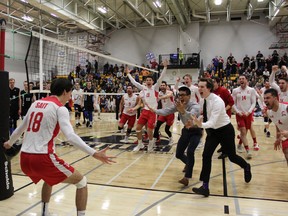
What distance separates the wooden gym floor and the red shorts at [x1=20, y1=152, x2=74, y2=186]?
40.0 inches

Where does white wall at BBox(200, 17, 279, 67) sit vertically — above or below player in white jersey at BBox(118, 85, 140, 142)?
above

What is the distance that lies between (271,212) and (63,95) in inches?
118

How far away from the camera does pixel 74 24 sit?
783 inches

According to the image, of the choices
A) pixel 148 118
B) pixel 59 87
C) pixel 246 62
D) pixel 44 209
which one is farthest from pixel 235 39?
pixel 44 209

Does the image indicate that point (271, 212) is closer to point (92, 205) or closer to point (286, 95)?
point (92, 205)

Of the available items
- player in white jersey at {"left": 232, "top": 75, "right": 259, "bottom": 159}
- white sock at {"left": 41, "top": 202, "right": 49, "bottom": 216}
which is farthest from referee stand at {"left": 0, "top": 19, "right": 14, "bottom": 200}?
player in white jersey at {"left": 232, "top": 75, "right": 259, "bottom": 159}

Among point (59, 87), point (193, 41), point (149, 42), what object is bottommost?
point (59, 87)

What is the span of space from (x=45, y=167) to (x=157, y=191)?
2.10 metres

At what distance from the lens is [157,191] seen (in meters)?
4.12

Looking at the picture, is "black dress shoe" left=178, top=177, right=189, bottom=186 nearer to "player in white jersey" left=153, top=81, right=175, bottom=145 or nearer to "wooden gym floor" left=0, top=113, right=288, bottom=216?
"wooden gym floor" left=0, top=113, right=288, bottom=216

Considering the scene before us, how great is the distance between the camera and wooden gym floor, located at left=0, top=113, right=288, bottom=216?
3482mm

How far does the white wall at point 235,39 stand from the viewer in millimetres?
22062

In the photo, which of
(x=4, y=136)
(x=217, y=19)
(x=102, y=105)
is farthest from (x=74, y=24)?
(x=4, y=136)

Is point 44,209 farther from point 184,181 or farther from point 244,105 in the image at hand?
point 244,105
